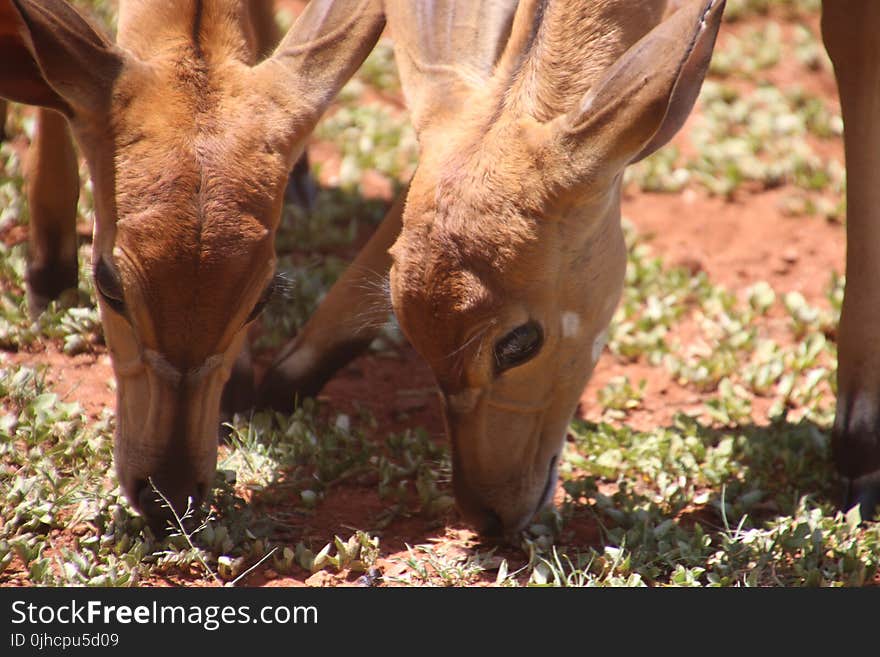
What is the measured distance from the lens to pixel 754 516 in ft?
19.1

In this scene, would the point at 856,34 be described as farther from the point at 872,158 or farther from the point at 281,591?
the point at 281,591

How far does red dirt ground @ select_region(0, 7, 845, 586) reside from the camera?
18.3 ft

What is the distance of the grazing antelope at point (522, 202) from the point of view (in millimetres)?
4738

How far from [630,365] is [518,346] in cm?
238

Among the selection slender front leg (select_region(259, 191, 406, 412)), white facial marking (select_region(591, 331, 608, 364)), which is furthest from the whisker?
slender front leg (select_region(259, 191, 406, 412))

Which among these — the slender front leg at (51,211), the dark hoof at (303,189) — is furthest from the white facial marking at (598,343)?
the dark hoof at (303,189)

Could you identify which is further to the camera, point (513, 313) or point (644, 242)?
point (644, 242)

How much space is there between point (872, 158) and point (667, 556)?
211 cm

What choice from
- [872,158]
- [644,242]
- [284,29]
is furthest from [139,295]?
[284,29]

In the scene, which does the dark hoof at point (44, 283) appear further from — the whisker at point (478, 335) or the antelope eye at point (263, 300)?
the whisker at point (478, 335)

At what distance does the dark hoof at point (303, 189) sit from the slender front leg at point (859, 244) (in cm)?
344

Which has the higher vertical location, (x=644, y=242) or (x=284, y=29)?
(x=284, y=29)

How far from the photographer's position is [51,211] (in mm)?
6727

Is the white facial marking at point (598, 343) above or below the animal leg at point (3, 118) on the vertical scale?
below
